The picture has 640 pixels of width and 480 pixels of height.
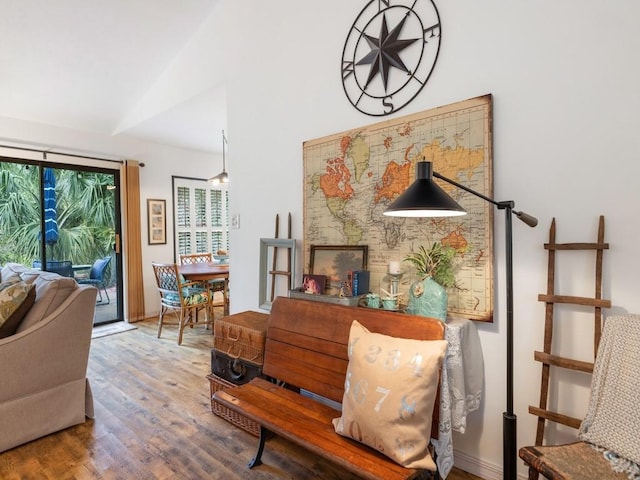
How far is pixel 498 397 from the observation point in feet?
5.73

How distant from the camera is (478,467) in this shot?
180 cm

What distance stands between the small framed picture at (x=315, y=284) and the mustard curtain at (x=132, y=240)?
3539 mm

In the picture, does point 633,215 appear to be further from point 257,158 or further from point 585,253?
point 257,158

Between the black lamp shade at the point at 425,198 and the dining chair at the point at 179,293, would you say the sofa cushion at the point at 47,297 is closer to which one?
the dining chair at the point at 179,293

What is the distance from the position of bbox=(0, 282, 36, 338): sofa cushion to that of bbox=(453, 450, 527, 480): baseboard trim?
8.68ft

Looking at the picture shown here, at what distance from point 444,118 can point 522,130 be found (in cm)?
38

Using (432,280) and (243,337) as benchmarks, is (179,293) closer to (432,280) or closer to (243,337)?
(243,337)

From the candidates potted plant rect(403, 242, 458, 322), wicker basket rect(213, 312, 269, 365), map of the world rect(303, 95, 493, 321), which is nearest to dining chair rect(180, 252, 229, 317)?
wicker basket rect(213, 312, 269, 365)

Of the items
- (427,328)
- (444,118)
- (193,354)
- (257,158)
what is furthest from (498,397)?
(193,354)

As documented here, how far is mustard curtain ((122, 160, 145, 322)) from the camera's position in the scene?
478cm

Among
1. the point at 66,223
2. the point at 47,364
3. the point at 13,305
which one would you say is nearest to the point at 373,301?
the point at 47,364

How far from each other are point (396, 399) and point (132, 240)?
4536 millimetres

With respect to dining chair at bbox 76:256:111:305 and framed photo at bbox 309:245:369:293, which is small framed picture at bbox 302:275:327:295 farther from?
dining chair at bbox 76:256:111:305

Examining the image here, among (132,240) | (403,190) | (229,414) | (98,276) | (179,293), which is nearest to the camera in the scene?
(403,190)
